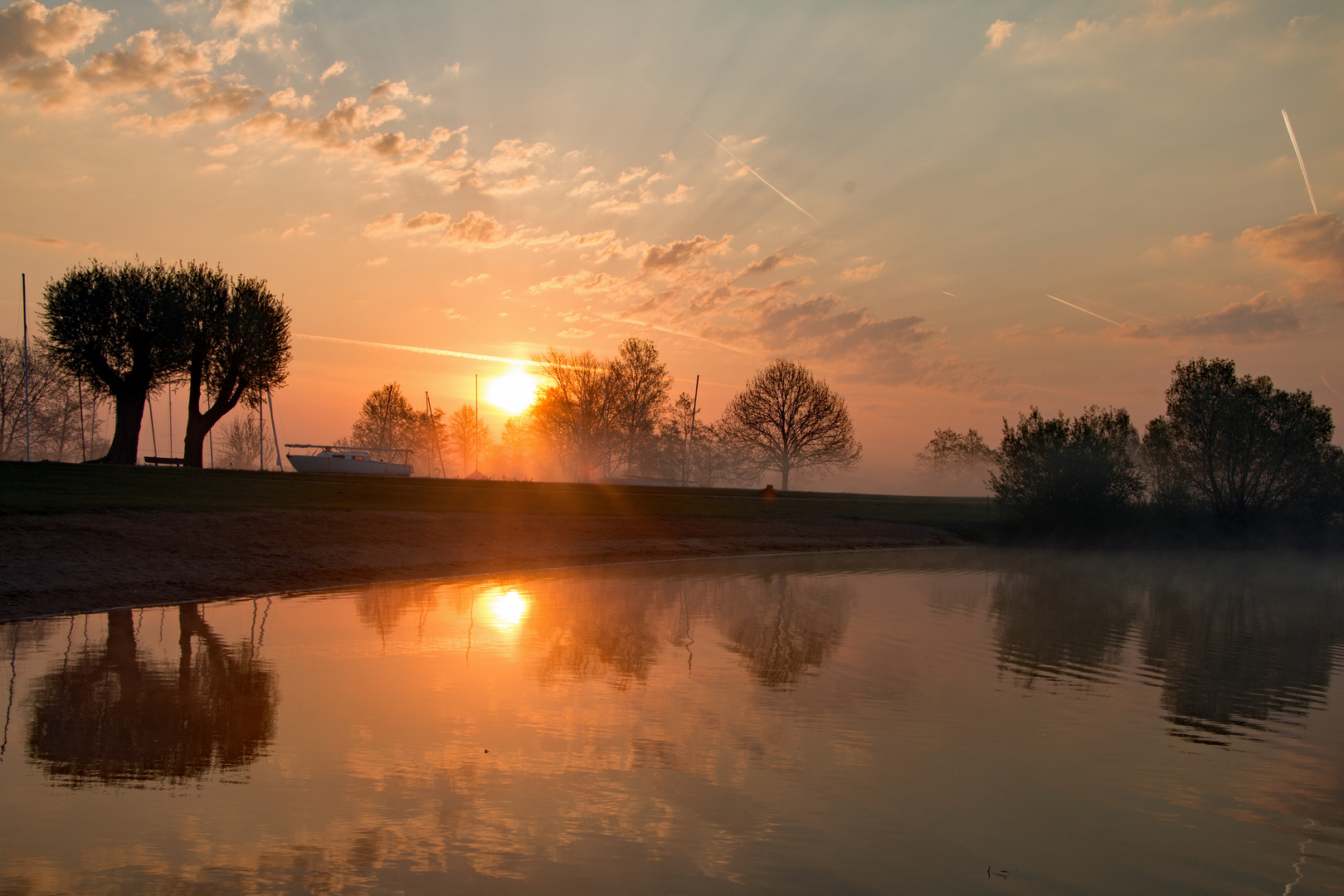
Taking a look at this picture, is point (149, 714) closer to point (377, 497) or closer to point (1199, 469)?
point (377, 497)

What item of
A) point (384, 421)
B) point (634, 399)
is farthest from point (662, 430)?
point (384, 421)

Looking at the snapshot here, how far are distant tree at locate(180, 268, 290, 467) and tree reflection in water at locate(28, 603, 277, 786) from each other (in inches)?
1483

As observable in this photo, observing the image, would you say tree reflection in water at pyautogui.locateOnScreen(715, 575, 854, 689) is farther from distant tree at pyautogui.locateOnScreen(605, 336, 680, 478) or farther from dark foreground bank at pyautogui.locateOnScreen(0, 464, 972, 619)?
distant tree at pyautogui.locateOnScreen(605, 336, 680, 478)

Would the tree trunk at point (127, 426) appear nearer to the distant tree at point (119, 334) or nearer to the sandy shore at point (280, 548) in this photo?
the distant tree at point (119, 334)

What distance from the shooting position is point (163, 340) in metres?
42.8

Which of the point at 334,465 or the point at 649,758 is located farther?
the point at 334,465

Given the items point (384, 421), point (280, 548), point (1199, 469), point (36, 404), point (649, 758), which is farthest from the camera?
point (384, 421)

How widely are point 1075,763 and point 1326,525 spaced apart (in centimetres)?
4977

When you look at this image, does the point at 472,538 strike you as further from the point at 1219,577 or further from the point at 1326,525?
the point at 1326,525

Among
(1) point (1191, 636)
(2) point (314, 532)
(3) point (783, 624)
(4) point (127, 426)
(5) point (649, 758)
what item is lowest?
(1) point (1191, 636)

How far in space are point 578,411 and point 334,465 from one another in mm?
31217

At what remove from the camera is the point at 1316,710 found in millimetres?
10117

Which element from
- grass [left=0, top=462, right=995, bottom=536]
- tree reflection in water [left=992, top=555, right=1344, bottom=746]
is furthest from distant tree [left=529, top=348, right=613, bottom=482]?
tree reflection in water [left=992, top=555, right=1344, bottom=746]

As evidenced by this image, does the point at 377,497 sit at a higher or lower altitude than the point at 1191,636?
higher
